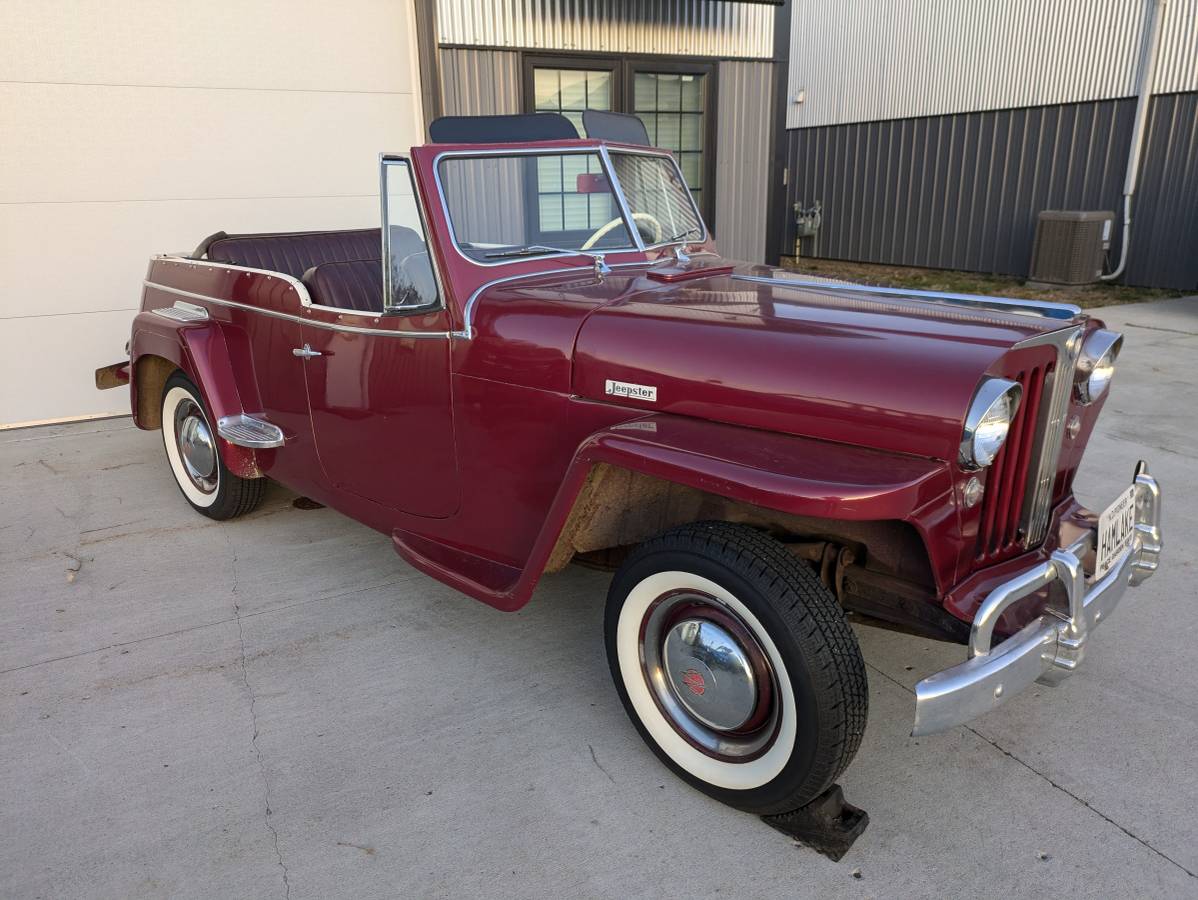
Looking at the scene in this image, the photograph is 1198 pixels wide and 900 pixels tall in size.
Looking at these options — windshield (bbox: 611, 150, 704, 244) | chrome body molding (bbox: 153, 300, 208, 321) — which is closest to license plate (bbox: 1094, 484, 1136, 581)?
windshield (bbox: 611, 150, 704, 244)

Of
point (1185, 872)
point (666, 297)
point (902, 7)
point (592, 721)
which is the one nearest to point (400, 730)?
point (592, 721)

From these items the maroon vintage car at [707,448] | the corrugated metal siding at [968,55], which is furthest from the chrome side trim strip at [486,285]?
the corrugated metal siding at [968,55]

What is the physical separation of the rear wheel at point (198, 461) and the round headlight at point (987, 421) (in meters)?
3.21

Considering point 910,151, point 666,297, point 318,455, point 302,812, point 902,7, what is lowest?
point 302,812

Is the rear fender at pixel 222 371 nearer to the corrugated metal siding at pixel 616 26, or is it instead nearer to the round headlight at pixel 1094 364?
the round headlight at pixel 1094 364

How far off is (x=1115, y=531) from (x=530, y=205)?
206cm

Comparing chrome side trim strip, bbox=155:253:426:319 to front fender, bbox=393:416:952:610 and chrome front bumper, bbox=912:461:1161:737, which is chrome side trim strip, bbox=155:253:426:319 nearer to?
front fender, bbox=393:416:952:610

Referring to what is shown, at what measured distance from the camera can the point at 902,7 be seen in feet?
43.5

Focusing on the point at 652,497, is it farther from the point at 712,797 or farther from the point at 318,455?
the point at 318,455

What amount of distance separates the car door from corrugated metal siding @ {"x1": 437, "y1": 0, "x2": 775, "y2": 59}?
4.31 meters

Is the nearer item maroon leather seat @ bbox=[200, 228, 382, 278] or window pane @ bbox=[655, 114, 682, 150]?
maroon leather seat @ bbox=[200, 228, 382, 278]

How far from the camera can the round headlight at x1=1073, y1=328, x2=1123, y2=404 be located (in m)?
2.33

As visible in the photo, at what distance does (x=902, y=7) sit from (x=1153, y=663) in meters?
13.2

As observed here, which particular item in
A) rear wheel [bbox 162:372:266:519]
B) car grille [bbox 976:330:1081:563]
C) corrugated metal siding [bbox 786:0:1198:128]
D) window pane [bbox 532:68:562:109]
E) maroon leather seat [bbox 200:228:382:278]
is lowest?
rear wheel [bbox 162:372:266:519]
